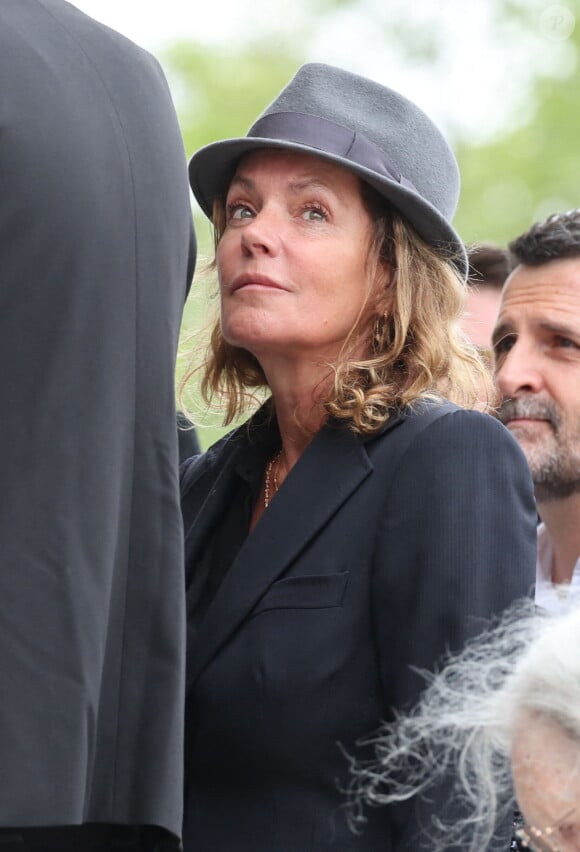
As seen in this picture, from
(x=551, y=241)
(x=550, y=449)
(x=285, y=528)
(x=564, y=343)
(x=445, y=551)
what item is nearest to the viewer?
(x=445, y=551)

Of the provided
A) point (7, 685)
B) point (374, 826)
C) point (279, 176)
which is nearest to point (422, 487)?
point (374, 826)

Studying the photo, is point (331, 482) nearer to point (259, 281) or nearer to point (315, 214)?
point (259, 281)

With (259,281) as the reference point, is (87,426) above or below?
above

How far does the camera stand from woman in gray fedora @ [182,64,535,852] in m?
2.26

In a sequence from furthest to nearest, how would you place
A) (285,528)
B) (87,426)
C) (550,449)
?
(550,449), (285,528), (87,426)

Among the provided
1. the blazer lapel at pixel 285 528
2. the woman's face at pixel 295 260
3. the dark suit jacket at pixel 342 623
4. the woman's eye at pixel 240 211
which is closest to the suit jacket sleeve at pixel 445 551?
the dark suit jacket at pixel 342 623

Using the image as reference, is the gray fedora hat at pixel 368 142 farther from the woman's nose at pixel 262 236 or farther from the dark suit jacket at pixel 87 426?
the dark suit jacket at pixel 87 426

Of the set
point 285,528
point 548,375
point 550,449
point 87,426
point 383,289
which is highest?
point 87,426

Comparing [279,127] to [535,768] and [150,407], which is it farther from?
[535,768]

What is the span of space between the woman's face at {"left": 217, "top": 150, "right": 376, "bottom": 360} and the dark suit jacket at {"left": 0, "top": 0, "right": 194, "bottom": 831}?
0.67m

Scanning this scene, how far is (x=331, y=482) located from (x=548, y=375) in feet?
4.38

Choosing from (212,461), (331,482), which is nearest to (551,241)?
(212,461)

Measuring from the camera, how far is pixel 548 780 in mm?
1476

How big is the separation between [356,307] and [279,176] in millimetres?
289
